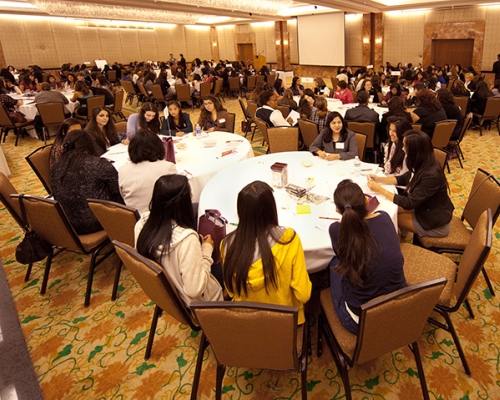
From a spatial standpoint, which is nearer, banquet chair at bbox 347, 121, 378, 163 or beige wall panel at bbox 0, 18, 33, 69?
banquet chair at bbox 347, 121, 378, 163

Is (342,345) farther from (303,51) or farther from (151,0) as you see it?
(303,51)

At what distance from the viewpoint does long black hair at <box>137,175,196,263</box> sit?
1889mm

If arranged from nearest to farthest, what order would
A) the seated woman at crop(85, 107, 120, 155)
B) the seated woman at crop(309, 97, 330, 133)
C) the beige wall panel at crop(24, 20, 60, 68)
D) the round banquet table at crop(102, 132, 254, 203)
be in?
the round banquet table at crop(102, 132, 254, 203) < the seated woman at crop(85, 107, 120, 155) < the seated woman at crop(309, 97, 330, 133) < the beige wall panel at crop(24, 20, 60, 68)

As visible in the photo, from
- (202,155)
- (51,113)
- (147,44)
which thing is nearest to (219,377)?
(202,155)

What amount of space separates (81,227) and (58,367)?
108 cm

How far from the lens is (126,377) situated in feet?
7.58

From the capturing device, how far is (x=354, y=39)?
1559 centimetres

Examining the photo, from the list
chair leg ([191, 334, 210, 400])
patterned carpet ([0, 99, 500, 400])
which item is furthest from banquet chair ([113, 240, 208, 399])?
patterned carpet ([0, 99, 500, 400])

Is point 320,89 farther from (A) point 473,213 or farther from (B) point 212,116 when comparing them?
(A) point 473,213

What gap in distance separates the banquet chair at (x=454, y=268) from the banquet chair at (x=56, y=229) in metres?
2.37

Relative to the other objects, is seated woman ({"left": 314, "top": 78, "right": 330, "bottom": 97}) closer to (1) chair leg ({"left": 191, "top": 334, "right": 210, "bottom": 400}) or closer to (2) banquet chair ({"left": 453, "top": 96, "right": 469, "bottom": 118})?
(2) banquet chair ({"left": 453, "top": 96, "right": 469, "bottom": 118})

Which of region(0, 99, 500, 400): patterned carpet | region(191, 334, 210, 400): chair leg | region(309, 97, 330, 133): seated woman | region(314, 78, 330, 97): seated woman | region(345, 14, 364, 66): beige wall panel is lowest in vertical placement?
region(0, 99, 500, 400): patterned carpet

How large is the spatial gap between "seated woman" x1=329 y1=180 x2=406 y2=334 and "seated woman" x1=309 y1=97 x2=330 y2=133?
340cm

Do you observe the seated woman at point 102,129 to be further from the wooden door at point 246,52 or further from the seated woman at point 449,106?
the wooden door at point 246,52
